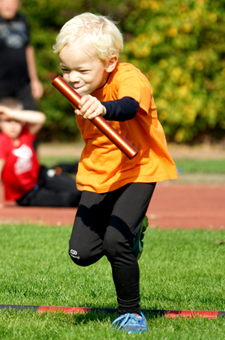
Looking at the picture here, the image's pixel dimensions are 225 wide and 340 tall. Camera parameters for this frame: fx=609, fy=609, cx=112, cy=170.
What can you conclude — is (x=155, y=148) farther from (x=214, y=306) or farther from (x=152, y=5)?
(x=152, y=5)

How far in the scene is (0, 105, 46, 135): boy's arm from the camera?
697cm

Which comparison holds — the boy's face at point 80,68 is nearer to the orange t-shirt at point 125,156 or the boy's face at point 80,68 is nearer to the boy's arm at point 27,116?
the orange t-shirt at point 125,156

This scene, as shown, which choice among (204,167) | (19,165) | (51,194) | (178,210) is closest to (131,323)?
(178,210)

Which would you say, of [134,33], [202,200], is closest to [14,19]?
[202,200]

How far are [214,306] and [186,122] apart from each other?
1329cm

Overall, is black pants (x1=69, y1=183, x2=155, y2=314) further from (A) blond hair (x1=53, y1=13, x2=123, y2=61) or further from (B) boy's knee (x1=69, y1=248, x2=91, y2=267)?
(A) blond hair (x1=53, y1=13, x2=123, y2=61)

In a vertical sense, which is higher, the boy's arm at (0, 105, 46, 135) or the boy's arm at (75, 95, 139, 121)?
the boy's arm at (75, 95, 139, 121)

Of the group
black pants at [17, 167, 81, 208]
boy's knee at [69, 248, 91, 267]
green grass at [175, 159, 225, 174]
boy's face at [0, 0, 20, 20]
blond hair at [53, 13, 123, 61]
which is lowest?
green grass at [175, 159, 225, 174]

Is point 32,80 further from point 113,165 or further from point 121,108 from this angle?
point 121,108

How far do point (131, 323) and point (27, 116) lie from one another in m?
4.64

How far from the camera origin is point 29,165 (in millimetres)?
7316

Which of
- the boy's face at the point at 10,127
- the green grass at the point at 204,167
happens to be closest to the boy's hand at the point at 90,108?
the boy's face at the point at 10,127

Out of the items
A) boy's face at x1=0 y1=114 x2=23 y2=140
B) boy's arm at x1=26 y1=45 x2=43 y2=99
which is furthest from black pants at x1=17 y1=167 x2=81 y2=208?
boy's arm at x1=26 y1=45 x2=43 y2=99

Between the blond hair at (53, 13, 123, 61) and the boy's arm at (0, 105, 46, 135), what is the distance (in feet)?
12.8
